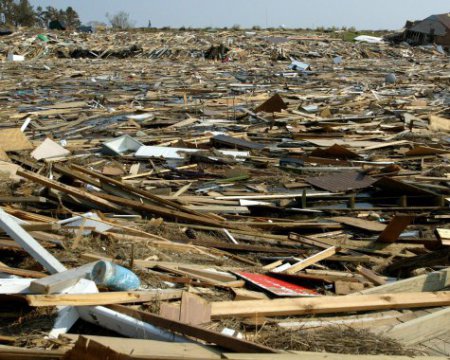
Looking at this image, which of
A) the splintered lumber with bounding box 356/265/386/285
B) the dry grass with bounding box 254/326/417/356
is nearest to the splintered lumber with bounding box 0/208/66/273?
the dry grass with bounding box 254/326/417/356

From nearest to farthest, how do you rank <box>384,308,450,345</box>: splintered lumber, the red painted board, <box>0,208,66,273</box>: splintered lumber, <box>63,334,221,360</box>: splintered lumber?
1. <box>63,334,221,360</box>: splintered lumber
2. <box>384,308,450,345</box>: splintered lumber
3. <box>0,208,66,273</box>: splintered lumber
4. the red painted board

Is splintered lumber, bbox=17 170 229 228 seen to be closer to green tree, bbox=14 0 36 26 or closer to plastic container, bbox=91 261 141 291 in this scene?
plastic container, bbox=91 261 141 291

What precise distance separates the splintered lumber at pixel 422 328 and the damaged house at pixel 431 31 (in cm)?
3644

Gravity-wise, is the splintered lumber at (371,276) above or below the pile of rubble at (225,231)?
below

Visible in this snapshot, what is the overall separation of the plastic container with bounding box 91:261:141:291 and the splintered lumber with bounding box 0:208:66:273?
310mm

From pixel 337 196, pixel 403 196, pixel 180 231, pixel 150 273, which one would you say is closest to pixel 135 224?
pixel 180 231

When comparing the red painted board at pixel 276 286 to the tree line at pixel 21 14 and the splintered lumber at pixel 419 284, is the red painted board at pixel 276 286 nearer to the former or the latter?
the splintered lumber at pixel 419 284

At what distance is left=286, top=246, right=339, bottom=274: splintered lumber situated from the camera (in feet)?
12.9

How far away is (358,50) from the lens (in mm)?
30578

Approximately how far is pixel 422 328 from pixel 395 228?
1.50 metres

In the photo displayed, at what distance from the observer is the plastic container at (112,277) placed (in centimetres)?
310

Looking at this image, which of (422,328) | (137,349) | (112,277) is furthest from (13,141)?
(422,328)

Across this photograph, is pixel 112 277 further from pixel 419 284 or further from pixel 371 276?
pixel 419 284

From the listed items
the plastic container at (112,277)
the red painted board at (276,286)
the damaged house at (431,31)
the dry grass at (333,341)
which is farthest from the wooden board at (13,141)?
the damaged house at (431,31)
